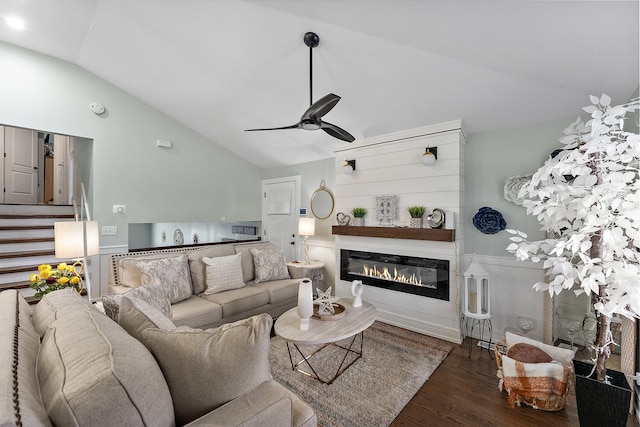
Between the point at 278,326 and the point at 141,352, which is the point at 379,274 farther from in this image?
the point at 141,352

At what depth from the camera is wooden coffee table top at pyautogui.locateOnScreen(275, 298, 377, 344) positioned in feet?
6.55

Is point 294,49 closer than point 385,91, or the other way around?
point 294,49

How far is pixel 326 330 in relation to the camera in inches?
83.1

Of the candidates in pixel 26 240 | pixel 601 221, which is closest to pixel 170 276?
pixel 26 240

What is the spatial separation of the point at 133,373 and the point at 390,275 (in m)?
3.12

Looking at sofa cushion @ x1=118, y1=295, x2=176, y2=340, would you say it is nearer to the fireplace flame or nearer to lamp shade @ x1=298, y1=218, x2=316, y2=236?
the fireplace flame

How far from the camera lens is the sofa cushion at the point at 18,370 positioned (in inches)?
24.0

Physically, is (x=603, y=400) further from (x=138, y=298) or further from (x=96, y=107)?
(x=96, y=107)

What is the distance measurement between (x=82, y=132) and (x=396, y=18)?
3911mm

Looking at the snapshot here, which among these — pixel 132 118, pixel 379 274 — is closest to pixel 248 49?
pixel 132 118

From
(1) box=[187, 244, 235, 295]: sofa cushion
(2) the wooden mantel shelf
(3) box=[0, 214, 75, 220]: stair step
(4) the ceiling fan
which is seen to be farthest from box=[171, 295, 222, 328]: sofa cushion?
(3) box=[0, 214, 75, 220]: stair step

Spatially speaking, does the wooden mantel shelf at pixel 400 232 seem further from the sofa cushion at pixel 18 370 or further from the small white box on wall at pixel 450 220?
the sofa cushion at pixel 18 370

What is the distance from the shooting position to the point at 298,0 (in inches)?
80.7

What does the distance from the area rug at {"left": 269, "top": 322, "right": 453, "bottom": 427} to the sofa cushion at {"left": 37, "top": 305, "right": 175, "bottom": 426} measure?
1383mm
